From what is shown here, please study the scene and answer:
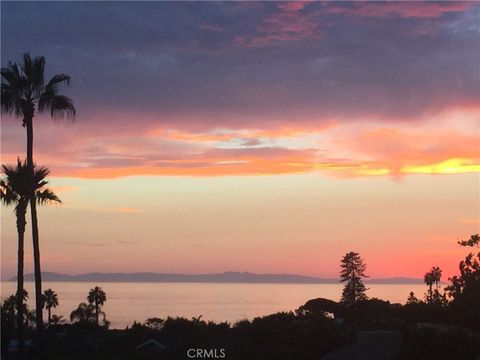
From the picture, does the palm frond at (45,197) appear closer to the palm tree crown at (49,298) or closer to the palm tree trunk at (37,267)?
the palm tree trunk at (37,267)

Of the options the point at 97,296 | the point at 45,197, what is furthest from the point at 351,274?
the point at 45,197

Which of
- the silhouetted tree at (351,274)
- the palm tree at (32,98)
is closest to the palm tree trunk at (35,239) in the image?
the palm tree at (32,98)

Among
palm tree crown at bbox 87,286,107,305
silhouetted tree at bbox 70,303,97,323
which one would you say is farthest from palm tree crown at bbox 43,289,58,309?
palm tree crown at bbox 87,286,107,305

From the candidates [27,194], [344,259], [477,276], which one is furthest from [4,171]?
[344,259]

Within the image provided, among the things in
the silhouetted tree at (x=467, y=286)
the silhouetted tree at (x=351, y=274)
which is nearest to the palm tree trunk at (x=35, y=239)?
the silhouetted tree at (x=467, y=286)

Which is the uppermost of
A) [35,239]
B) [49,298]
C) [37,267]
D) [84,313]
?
[35,239]

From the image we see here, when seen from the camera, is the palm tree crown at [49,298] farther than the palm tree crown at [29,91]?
Yes

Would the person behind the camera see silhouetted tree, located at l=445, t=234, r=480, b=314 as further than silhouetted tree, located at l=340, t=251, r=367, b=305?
No

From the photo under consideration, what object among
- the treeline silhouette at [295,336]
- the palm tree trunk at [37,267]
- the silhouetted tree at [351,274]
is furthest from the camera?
the silhouetted tree at [351,274]

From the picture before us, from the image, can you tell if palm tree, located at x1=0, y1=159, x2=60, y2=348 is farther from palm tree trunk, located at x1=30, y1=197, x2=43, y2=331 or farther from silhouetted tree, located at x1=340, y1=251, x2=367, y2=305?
silhouetted tree, located at x1=340, y1=251, x2=367, y2=305

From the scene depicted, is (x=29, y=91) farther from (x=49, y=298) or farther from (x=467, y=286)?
(x=49, y=298)

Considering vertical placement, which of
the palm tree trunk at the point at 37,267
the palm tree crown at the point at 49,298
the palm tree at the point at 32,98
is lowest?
the palm tree crown at the point at 49,298

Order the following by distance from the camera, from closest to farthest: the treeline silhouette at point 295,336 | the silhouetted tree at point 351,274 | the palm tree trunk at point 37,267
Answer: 1. the treeline silhouette at point 295,336
2. the palm tree trunk at point 37,267
3. the silhouetted tree at point 351,274

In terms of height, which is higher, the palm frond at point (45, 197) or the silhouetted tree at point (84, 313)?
the palm frond at point (45, 197)
